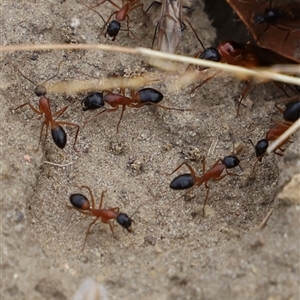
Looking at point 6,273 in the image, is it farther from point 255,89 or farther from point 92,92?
point 255,89

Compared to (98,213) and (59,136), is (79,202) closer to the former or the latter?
(98,213)

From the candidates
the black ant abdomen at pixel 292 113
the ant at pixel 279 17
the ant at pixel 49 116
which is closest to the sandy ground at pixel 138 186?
the ant at pixel 49 116

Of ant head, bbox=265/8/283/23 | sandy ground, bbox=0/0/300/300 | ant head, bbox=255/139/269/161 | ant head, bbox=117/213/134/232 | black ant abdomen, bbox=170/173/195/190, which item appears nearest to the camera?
sandy ground, bbox=0/0/300/300

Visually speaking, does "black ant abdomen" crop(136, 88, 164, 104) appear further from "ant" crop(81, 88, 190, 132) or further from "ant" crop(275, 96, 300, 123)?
"ant" crop(275, 96, 300, 123)

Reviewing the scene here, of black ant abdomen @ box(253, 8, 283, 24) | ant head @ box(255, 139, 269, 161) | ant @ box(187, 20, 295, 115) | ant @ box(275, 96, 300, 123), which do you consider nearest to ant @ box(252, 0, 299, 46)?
black ant abdomen @ box(253, 8, 283, 24)

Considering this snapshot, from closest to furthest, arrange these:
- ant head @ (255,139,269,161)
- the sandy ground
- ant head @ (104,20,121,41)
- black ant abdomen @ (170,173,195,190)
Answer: the sandy ground < black ant abdomen @ (170,173,195,190) < ant head @ (255,139,269,161) < ant head @ (104,20,121,41)

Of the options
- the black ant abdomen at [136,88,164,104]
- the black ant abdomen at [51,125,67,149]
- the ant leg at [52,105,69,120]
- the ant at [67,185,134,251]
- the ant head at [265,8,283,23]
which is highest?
the ant head at [265,8,283,23]

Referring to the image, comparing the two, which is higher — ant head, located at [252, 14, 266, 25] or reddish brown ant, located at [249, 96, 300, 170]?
ant head, located at [252, 14, 266, 25]
